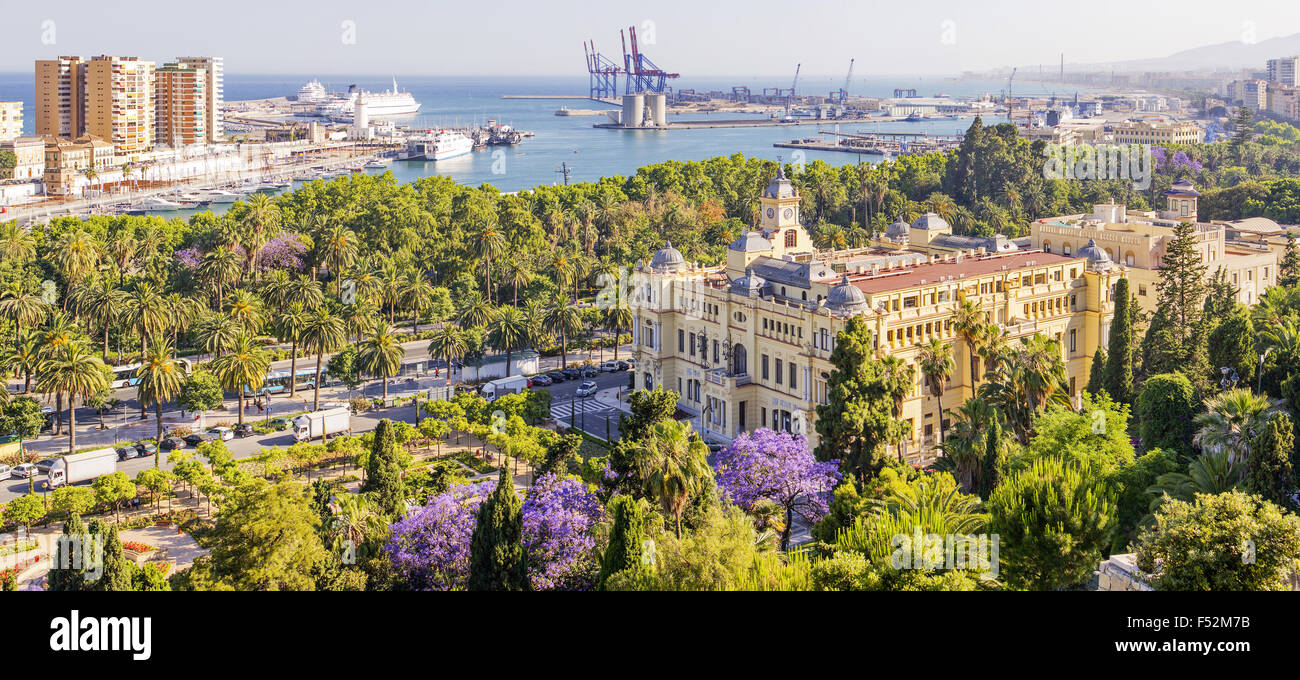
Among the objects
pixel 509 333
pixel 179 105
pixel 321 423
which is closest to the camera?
pixel 321 423

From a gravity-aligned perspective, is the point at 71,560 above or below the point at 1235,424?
below

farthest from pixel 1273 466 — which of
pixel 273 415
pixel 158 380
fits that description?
pixel 273 415

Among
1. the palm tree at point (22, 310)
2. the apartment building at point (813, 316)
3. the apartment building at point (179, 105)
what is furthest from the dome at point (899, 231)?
the apartment building at point (179, 105)

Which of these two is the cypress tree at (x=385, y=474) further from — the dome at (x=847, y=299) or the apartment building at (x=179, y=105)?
the apartment building at (x=179, y=105)

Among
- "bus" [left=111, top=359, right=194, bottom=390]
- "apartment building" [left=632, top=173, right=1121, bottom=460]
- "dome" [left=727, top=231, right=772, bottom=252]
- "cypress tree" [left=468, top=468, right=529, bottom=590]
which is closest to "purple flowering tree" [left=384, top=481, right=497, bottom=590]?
"cypress tree" [left=468, top=468, right=529, bottom=590]

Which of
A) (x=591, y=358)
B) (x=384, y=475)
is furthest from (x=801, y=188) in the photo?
(x=384, y=475)

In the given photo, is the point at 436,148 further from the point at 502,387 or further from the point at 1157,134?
the point at 502,387
